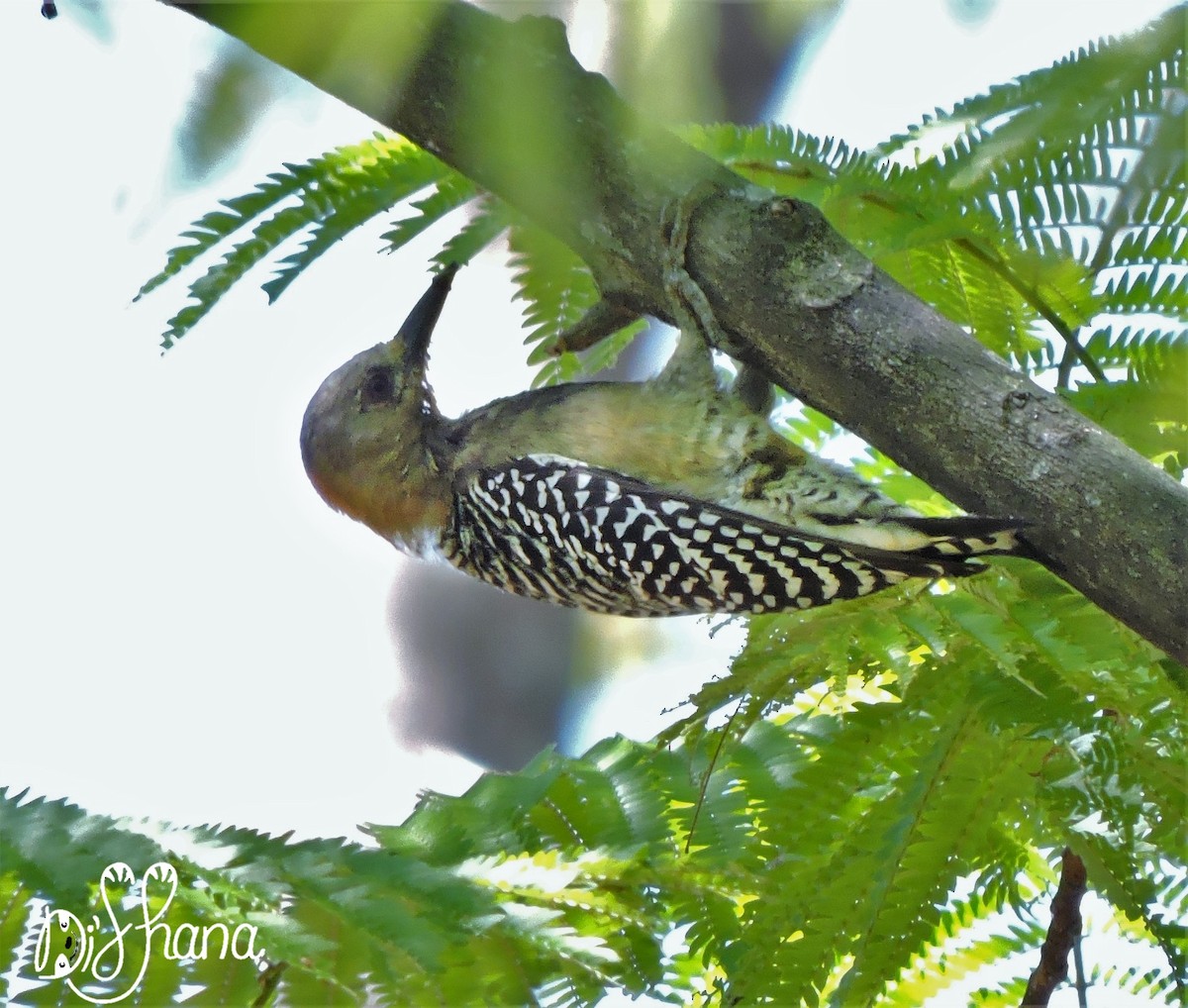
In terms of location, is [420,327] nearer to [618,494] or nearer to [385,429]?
[385,429]

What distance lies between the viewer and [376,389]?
3748 millimetres

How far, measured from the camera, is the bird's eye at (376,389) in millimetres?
3740

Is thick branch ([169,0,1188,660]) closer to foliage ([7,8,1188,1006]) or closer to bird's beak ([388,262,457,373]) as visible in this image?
foliage ([7,8,1188,1006])

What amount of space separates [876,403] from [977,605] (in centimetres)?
39

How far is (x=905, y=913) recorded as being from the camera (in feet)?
6.38

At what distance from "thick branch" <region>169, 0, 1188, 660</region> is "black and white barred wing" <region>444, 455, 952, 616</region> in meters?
0.45

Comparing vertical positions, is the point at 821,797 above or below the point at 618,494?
below

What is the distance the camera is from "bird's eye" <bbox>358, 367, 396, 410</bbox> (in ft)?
12.3

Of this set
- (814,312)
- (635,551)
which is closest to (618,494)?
(635,551)
